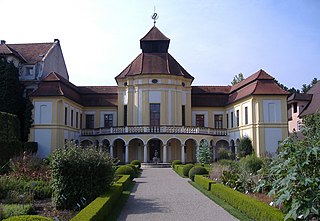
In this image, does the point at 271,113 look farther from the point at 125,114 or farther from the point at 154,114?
the point at 125,114

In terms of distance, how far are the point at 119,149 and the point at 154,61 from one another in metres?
10.8

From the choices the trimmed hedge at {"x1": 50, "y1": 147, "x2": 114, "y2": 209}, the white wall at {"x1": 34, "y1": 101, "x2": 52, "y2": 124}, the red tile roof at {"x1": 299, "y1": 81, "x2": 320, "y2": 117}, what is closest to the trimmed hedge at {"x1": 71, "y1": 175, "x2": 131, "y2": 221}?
the trimmed hedge at {"x1": 50, "y1": 147, "x2": 114, "y2": 209}

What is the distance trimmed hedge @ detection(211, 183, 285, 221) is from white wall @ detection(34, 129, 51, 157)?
978 inches

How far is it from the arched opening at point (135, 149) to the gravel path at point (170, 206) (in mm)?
22250

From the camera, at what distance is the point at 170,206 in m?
13.1

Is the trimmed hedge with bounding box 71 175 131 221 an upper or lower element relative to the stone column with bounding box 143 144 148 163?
lower

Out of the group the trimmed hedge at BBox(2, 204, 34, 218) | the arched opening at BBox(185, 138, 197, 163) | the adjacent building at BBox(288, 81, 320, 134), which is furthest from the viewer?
the adjacent building at BBox(288, 81, 320, 134)

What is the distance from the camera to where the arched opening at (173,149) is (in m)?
40.0

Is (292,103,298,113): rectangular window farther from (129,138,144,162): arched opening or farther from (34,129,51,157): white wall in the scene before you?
(34,129,51,157): white wall

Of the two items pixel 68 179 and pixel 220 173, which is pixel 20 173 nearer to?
pixel 68 179

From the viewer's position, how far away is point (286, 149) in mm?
8125

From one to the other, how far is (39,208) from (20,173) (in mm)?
5163

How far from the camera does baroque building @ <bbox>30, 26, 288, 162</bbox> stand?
36375 millimetres

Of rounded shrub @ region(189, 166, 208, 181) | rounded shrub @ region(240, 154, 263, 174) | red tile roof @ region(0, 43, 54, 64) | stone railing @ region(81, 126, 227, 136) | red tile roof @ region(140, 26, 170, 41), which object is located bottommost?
rounded shrub @ region(189, 166, 208, 181)
